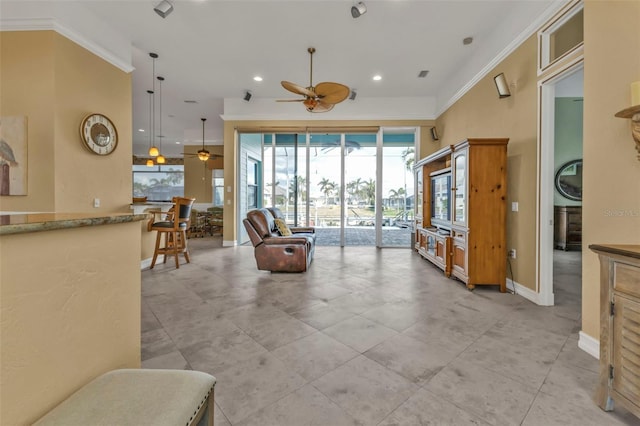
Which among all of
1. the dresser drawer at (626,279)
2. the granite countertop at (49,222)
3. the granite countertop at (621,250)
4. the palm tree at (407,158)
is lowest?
the dresser drawer at (626,279)

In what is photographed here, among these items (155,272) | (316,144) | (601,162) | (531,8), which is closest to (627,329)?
(601,162)

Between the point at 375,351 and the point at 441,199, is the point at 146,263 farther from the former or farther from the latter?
the point at 441,199

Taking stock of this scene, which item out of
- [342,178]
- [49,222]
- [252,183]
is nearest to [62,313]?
[49,222]

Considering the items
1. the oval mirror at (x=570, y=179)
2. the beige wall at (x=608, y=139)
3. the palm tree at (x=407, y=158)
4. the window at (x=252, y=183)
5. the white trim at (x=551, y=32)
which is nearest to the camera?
the beige wall at (x=608, y=139)

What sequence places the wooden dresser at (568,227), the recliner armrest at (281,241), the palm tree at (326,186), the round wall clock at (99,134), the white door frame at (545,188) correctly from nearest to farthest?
the white door frame at (545,188), the round wall clock at (99,134), the recliner armrest at (281,241), the wooden dresser at (568,227), the palm tree at (326,186)

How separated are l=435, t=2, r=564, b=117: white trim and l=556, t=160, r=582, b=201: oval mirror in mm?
3262

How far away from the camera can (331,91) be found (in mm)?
3701

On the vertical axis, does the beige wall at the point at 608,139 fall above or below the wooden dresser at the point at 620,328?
above

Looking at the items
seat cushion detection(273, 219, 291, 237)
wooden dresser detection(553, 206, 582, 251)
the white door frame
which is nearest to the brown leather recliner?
seat cushion detection(273, 219, 291, 237)

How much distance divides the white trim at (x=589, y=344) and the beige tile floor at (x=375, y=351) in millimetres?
58

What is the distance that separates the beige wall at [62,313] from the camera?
2.73ft

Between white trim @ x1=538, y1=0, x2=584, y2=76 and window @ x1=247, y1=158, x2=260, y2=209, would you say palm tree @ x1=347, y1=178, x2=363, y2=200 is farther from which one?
white trim @ x1=538, y1=0, x2=584, y2=76

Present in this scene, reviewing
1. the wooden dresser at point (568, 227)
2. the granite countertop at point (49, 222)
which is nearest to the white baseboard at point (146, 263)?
the granite countertop at point (49, 222)

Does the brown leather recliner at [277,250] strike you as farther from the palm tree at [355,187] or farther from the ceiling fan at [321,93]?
the palm tree at [355,187]
